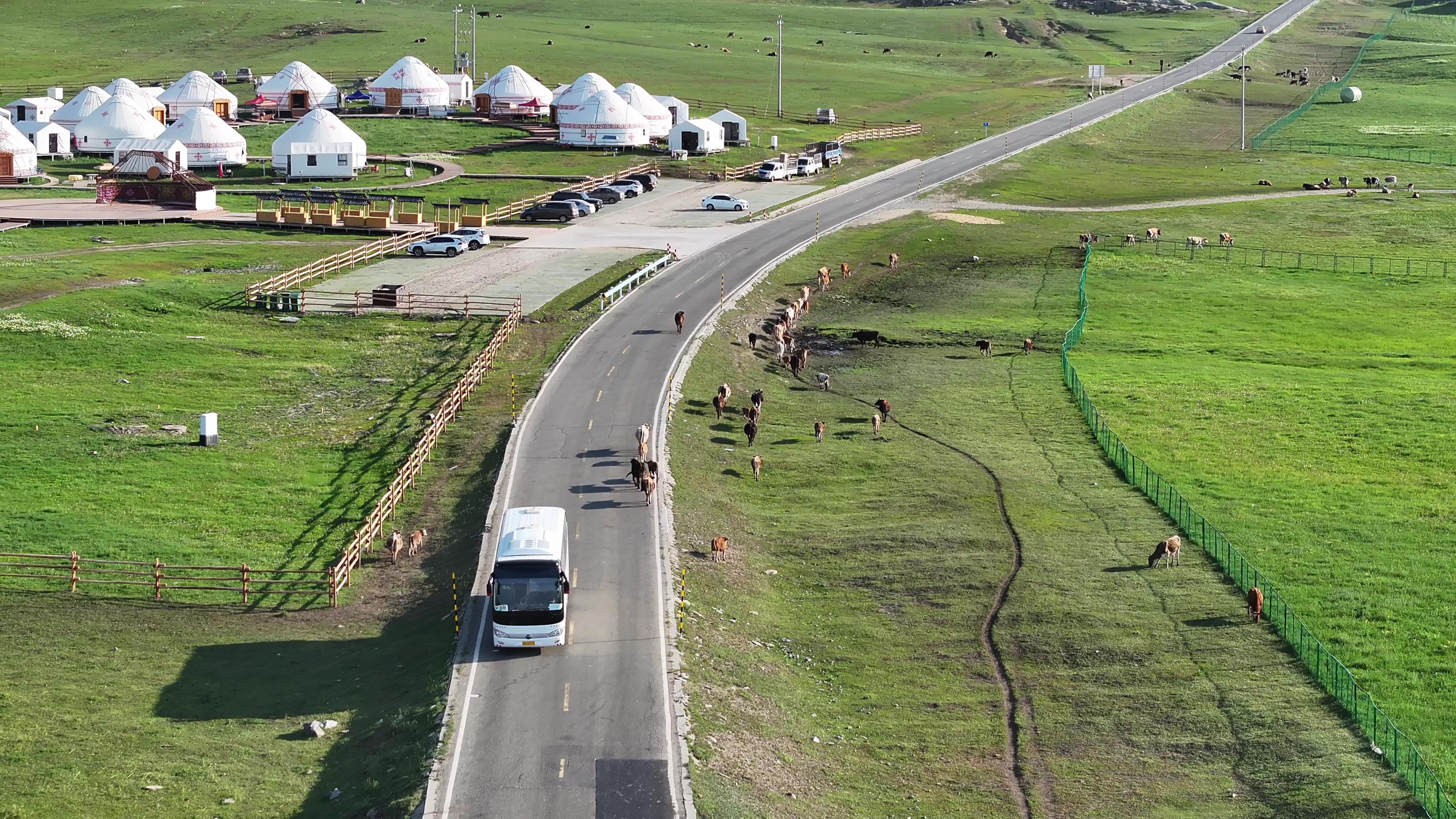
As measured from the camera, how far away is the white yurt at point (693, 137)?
13700 centimetres

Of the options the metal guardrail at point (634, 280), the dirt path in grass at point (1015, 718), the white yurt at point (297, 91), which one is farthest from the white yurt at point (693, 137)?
the dirt path in grass at point (1015, 718)

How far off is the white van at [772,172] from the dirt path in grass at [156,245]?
39.8m

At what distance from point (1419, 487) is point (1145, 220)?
56727 millimetres

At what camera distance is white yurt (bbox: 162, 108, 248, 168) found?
126m

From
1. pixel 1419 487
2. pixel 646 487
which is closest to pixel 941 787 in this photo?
pixel 646 487

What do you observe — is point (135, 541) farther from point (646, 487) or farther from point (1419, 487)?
point (1419, 487)

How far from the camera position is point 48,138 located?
133 meters

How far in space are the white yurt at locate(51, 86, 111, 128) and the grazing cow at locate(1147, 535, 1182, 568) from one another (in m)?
118

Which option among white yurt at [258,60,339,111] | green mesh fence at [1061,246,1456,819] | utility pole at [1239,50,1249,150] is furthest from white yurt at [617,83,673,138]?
green mesh fence at [1061,246,1456,819]

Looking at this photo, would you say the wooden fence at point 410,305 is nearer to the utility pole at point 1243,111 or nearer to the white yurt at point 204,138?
the white yurt at point 204,138

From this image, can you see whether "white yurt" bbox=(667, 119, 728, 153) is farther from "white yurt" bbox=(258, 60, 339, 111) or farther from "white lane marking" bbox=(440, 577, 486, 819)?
"white lane marking" bbox=(440, 577, 486, 819)

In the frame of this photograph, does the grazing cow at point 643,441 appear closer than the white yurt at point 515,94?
Yes

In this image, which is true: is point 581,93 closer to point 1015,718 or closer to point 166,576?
point 166,576

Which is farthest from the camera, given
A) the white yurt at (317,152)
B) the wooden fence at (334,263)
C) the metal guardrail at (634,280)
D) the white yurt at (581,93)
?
the white yurt at (581,93)
